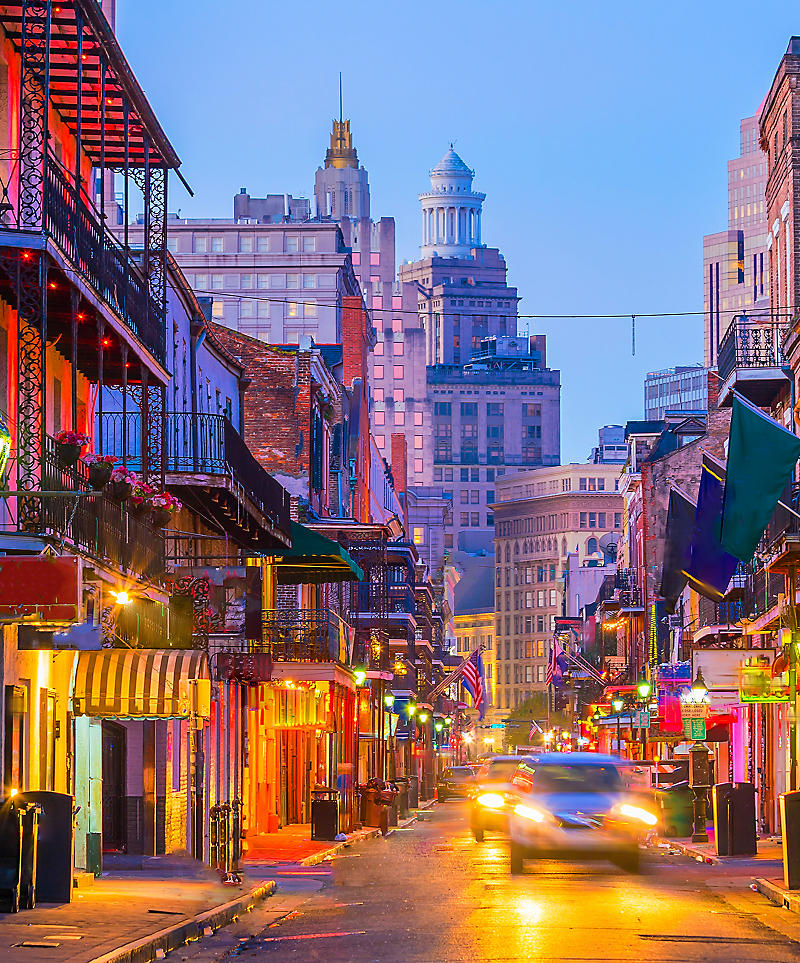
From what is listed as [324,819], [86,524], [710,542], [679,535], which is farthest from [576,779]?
[679,535]

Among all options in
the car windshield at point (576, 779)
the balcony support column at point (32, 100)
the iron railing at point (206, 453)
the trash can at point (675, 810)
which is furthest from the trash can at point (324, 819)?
the balcony support column at point (32, 100)

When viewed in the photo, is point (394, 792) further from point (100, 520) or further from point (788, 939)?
point (788, 939)

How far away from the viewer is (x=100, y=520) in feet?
71.5

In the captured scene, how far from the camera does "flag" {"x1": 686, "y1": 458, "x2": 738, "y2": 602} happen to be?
37.2 m

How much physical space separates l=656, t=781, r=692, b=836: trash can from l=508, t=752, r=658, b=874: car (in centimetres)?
1407

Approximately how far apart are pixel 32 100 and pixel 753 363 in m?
20.9

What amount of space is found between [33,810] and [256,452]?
36071 mm

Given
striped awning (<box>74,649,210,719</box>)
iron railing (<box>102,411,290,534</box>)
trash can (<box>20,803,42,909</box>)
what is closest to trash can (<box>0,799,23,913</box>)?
trash can (<box>20,803,42,909</box>)

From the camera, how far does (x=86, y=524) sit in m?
21.2

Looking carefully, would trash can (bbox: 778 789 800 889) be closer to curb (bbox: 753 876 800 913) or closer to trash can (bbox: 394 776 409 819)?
curb (bbox: 753 876 800 913)

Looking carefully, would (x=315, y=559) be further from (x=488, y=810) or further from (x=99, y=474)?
(x=99, y=474)

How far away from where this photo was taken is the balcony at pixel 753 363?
3812 cm

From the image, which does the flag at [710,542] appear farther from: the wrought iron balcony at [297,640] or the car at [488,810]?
the wrought iron balcony at [297,640]

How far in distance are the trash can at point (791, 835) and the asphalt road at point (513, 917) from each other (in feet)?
1.54
